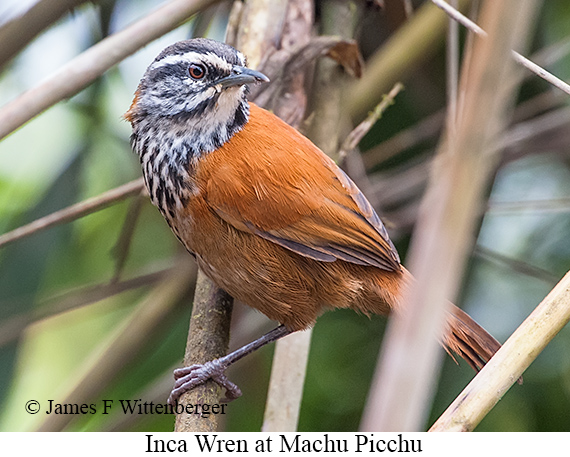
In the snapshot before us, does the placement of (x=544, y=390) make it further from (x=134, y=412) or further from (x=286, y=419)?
(x=134, y=412)

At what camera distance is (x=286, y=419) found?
7.33 ft

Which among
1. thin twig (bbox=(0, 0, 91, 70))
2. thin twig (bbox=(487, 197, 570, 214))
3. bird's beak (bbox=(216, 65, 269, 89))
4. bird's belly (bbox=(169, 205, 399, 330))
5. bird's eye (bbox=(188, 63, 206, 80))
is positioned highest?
thin twig (bbox=(0, 0, 91, 70))

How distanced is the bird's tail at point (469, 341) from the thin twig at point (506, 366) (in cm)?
90

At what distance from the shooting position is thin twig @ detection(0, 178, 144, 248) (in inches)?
92.7

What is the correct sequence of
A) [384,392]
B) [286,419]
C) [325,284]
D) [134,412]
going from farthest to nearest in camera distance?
[134,412] → [325,284] → [286,419] → [384,392]

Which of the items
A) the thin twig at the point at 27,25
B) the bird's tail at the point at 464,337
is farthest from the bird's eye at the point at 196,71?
the bird's tail at the point at 464,337

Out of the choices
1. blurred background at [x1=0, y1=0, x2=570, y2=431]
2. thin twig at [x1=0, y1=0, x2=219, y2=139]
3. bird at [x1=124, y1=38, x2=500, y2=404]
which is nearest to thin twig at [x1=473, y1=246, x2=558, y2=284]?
blurred background at [x1=0, y1=0, x2=570, y2=431]

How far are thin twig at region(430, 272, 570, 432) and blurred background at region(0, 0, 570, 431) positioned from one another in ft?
5.14

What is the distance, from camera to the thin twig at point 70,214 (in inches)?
92.7

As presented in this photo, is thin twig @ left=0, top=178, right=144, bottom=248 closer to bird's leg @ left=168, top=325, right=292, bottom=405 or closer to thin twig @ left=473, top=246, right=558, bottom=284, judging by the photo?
bird's leg @ left=168, top=325, right=292, bottom=405

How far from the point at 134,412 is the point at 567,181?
2.58 m

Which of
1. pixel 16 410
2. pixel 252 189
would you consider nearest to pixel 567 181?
pixel 252 189

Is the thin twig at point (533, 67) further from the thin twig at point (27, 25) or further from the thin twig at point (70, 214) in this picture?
the thin twig at point (27, 25)

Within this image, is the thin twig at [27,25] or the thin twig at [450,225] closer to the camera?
the thin twig at [450,225]
